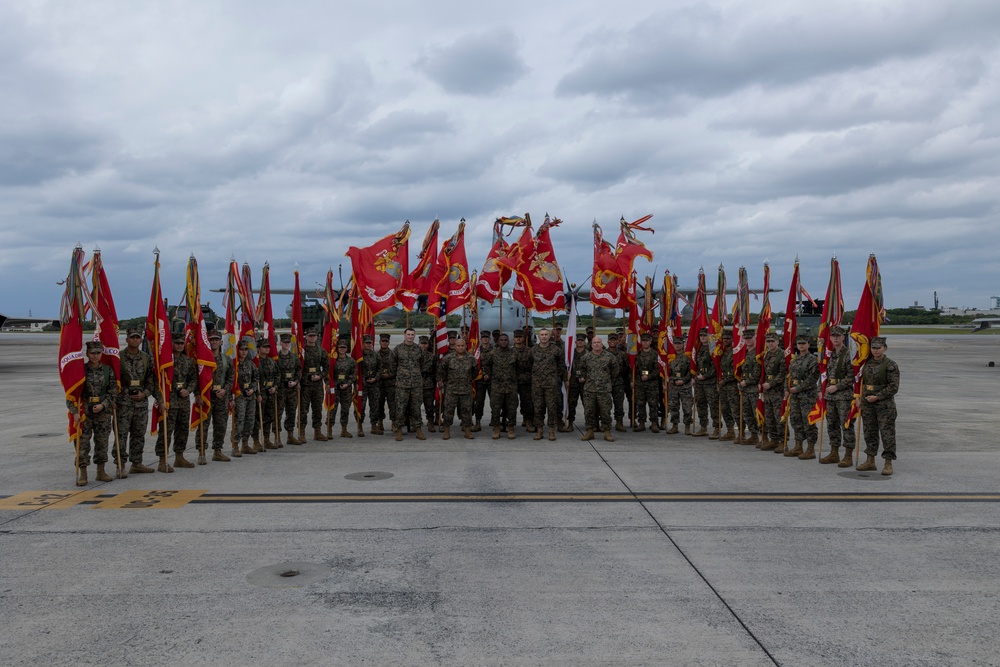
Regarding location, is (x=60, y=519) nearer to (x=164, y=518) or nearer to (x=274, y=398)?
(x=164, y=518)

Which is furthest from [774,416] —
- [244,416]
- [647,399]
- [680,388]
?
[244,416]

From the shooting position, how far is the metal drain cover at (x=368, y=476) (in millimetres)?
8148

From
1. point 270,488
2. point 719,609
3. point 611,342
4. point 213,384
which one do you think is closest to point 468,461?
point 270,488

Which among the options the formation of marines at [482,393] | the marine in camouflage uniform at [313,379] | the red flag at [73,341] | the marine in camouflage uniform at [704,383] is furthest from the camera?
the marine in camouflage uniform at [704,383]

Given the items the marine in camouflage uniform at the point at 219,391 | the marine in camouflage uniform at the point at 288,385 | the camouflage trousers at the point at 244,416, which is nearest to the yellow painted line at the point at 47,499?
the marine in camouflage uniform at the point at 219,391

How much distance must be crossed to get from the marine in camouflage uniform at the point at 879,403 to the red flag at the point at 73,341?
9.17 meters

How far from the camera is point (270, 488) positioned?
766 centimetres

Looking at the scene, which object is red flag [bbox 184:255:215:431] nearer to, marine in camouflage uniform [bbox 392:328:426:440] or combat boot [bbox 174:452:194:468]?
combat boot [bbox 174:452:194:468]

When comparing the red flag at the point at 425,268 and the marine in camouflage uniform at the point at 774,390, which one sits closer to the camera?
the marine in camouflage uniform at the point at 774,390

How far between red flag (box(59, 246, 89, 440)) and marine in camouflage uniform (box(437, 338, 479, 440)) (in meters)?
5.10

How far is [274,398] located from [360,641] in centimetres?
692

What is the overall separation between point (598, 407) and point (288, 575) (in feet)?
22.9

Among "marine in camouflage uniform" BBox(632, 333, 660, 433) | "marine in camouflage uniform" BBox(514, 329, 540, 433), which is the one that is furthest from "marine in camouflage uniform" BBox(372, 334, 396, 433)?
"marine in camouflage uniform" BBox(632, 333, 660, 433)

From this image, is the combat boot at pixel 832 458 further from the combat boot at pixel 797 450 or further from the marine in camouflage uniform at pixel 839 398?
the combat boot at pixel 797 450
